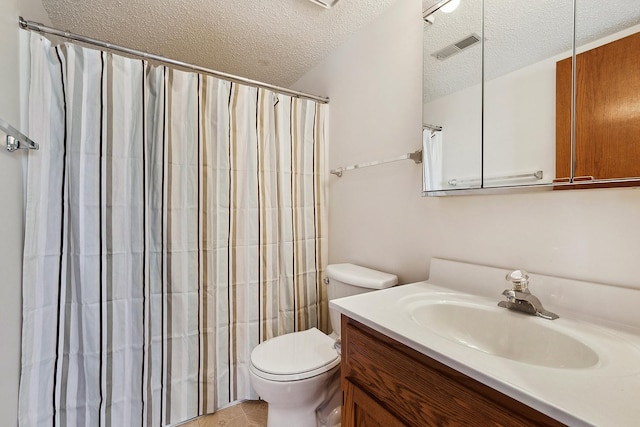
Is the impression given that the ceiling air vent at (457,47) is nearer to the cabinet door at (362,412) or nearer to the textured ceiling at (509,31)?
the textured ceiling at (509,31)

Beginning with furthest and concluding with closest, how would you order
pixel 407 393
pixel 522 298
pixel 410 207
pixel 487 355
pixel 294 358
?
pixel 410 207
pixel 294 358
pixel 522 298
pixel 407 393
pixel 487 355

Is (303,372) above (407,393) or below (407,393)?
below

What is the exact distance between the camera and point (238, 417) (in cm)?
153

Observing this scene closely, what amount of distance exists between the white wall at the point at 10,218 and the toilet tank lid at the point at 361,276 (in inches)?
51.7

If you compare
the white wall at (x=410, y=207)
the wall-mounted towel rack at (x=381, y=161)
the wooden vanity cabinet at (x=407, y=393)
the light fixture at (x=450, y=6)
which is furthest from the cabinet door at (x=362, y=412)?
the light fixture at (x=450, y=6)

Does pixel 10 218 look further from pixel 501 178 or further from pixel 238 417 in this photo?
pixel 501 178

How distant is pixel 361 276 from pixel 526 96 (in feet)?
3.22

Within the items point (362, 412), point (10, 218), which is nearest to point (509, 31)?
point (362, 412)

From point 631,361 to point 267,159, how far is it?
5.33ft

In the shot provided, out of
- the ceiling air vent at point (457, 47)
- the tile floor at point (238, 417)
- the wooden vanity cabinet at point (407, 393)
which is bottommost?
the tile floor at point (238, 417)

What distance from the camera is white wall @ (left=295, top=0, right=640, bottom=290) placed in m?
0.84

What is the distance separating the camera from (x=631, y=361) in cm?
60

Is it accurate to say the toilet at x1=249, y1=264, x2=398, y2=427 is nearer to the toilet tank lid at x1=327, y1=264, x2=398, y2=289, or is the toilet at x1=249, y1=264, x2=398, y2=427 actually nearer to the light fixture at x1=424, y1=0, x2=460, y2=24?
the toilet tank lid at x1=327, y1=264, x2=398, y2=289

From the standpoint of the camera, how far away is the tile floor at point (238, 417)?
58.2 inches
